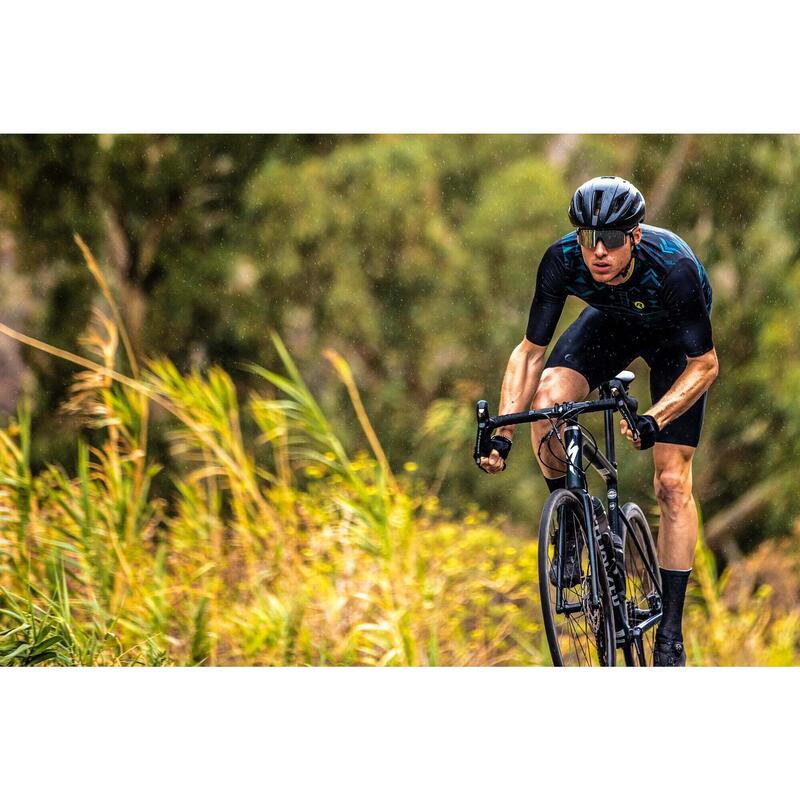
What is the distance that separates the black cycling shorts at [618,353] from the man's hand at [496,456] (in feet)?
1.73

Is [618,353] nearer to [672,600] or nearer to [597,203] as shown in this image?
[597,203]

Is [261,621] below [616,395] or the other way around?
below

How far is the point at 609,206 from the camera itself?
4980 mm

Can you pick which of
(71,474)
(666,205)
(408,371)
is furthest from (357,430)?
(666,205)

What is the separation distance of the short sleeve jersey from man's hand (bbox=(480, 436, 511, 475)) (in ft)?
1.95

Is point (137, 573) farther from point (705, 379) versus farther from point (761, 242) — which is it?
point (761, 242)

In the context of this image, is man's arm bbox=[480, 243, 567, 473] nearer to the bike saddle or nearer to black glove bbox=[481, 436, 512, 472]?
black glove bbox=[481, 436, 512, 472]

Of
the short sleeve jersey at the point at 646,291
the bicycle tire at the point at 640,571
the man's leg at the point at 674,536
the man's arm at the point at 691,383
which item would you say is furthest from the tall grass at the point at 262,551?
the man's arm at the point at 691,383

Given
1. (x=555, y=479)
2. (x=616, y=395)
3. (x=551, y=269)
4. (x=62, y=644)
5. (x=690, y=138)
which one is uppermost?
(x=690, y=138)

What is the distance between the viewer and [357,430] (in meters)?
6.08

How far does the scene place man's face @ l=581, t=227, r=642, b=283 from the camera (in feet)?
16.4

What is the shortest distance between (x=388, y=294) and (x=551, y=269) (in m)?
1.17

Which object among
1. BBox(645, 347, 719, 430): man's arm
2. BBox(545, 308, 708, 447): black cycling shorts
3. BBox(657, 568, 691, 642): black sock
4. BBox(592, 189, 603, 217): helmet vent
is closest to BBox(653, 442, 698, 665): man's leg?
BBox(657, 568, 691, 642): black sock

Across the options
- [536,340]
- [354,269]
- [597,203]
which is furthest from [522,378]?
[354,269]
